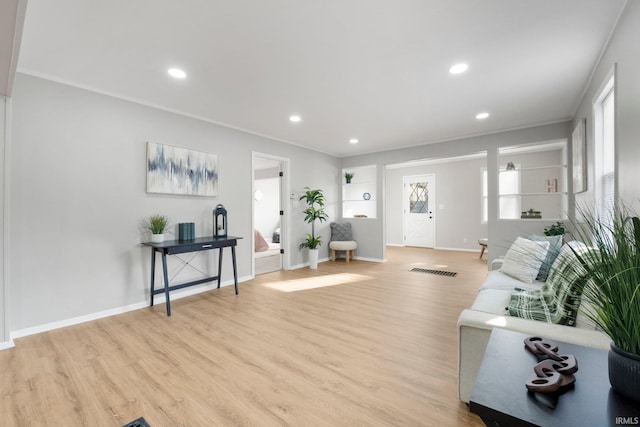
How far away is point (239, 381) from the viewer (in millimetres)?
1965

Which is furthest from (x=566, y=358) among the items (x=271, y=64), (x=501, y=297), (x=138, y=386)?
(x=271, y=64)

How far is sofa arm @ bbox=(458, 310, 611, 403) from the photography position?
53.1 inches

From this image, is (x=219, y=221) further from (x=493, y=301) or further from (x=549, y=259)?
(x=549, y=259)

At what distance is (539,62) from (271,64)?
2518 millimetres

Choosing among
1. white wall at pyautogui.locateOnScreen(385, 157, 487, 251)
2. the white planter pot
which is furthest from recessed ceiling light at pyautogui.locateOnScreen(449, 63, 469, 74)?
white wall at pyautogui.locateOnScreen(385, 157, 487, 251)

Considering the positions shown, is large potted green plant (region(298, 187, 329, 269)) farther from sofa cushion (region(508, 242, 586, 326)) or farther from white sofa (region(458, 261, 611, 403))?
white sofa (region(458, 261, 611, 403))

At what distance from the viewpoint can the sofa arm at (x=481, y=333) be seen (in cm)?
135

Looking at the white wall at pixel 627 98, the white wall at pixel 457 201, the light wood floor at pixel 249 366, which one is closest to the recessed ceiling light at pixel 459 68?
the white wall at pixel 627 98

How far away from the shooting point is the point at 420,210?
27.9 ft

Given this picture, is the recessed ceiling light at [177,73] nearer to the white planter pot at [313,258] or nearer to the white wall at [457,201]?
the white planter pot at [313,258]

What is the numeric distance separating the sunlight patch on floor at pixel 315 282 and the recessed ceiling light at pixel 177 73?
2963 mm

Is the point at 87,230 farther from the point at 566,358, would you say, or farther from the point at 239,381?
the point at 566,358

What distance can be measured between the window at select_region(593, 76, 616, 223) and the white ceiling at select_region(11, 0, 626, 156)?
39 centimetres

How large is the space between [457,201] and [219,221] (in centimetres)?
643
